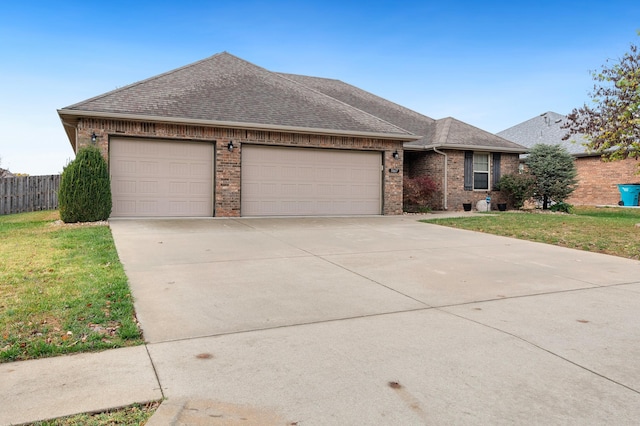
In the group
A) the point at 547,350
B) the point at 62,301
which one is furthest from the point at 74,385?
the point at 547,350

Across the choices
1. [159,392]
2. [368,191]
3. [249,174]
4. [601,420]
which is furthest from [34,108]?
[601,420]

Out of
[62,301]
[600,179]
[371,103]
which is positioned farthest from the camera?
[600,179]

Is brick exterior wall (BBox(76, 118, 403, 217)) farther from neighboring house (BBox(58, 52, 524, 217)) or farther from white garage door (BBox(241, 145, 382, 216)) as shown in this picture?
white garage door (BBox(241, 145, 382, 216))

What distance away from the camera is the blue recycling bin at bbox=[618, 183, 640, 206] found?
2141 centimetres

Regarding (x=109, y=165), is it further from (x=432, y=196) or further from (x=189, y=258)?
(x=432, y=196)

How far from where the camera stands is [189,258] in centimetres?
705

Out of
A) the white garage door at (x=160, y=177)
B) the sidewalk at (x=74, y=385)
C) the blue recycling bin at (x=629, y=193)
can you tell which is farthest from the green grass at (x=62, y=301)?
the blue recycling bin at (x=629, y=193)

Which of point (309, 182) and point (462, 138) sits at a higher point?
point (462, 138)

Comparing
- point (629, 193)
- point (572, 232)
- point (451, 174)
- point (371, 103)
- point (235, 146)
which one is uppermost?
point (371, 103)

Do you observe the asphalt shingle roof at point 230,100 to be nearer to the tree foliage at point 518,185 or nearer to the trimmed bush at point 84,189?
the trimmed bush at point 84,189

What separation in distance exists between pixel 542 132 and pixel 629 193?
6970mm

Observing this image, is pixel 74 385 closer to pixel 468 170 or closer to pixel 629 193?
pixel 468 170

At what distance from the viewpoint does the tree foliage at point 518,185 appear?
19.0 meters

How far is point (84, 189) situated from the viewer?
1141cm
